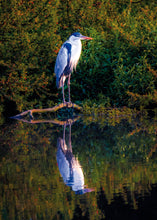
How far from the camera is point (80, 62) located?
15.4 metres

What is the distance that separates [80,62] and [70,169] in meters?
9.29

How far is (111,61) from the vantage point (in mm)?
15555

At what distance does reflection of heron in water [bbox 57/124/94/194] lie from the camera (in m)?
5.39

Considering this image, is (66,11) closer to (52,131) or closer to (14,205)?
(52,131)

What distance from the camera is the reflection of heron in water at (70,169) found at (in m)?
5.39

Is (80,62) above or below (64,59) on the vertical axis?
below

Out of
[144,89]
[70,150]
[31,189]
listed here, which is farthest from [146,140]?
[144,89]

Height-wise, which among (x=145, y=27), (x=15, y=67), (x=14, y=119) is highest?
(x=145, y=27)

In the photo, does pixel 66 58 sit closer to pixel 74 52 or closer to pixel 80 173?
pixel 74 52

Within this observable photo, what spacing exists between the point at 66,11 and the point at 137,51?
12.2ft

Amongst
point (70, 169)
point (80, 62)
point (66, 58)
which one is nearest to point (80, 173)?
point (70, 169)

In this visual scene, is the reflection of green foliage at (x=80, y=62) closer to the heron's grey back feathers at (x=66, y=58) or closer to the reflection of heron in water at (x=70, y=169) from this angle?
the heron's grey back feathers at (x=66, y=58)

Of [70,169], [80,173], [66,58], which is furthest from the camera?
[66,58]

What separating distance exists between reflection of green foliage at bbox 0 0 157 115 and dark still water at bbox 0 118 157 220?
385 cm
